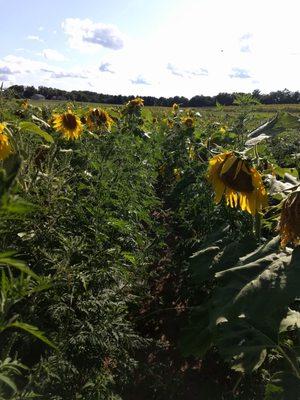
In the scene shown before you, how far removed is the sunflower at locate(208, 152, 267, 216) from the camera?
6.43 feet

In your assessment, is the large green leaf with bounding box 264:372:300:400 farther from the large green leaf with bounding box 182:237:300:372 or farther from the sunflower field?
the large green leaf with bounding box 182:237:300:372

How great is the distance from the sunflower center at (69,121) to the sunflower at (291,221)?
11.2 feet

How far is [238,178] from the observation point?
2021 mm

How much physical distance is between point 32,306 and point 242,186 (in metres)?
0.98

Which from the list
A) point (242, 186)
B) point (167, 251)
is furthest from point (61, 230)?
point (167, 251)

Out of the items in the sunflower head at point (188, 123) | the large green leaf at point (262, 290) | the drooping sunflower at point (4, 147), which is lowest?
the large green leaf at point (262, 290)

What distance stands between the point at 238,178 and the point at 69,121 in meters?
2.94

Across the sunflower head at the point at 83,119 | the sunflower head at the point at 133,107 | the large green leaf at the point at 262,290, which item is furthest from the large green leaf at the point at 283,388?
the sunflower head at the point at 133,107

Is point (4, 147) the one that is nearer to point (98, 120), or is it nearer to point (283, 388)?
point (283, 388)

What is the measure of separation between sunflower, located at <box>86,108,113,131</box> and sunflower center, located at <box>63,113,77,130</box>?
807 mm

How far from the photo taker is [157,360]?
3.08 metres

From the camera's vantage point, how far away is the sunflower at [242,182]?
196 centimetres

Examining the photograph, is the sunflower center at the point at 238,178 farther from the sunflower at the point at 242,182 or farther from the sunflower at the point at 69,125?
the sunflower at the point at 69,125

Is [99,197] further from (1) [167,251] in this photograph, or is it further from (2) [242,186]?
(1) [167,251]
